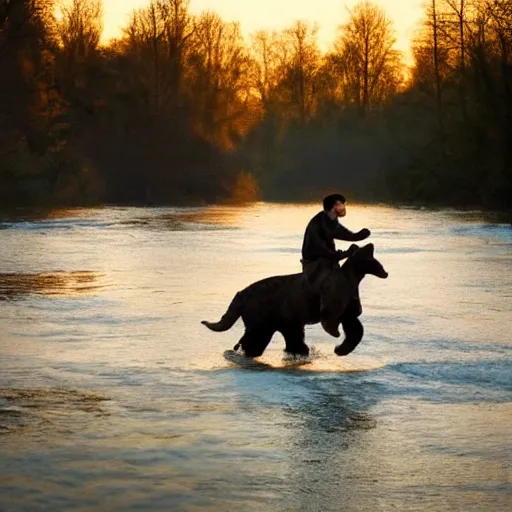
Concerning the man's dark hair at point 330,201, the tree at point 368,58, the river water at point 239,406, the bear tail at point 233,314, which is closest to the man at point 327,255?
the man's dark hair at point 330,201

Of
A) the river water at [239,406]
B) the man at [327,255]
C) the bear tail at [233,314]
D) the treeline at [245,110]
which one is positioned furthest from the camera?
the treeline at [245,110]

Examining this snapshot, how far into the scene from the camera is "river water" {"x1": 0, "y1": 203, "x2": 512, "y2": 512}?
6402 millimetres

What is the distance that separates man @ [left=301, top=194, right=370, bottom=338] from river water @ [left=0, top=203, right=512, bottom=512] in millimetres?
483

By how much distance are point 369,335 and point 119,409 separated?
4731mm

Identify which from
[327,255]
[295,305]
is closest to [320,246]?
[327,255]

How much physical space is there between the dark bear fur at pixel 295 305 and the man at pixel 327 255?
2.3 inches

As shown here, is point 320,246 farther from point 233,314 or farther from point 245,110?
point 245,110

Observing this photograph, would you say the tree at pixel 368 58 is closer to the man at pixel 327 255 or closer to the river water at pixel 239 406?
the river water at pixel 239 406

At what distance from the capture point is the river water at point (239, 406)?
640cm

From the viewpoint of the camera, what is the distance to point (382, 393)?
927 centimetres

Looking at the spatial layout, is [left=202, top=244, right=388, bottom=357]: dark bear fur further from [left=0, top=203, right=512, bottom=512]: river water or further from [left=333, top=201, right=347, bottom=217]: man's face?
[left=333, top=201, right=347, bottom=217]: man's face

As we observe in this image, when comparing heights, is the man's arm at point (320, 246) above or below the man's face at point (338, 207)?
below

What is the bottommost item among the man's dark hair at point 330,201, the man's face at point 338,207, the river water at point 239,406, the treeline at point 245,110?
the river water at point 239,406

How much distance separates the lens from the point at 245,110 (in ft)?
271
